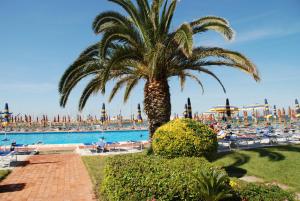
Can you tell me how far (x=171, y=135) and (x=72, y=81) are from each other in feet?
17.5

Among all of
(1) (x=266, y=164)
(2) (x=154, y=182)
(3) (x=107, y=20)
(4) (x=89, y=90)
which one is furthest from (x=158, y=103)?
(2) (x=154, y=182)

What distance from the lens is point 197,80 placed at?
16.7 m

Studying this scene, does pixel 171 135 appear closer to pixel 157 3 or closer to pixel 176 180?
pixel 176 180

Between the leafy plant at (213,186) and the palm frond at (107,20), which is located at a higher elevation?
the palm frond at (107,20)

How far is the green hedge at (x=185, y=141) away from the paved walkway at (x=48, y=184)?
8.74 ft

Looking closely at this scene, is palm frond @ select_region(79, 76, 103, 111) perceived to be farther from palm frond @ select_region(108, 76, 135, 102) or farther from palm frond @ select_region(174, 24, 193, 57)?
palm frond @ select_region(174, 24, 193, 57)

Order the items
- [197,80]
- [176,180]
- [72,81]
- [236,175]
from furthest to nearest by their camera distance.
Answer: [197,80] < [72,81] < [236,175] < [176,180]

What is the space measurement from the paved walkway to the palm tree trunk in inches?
135

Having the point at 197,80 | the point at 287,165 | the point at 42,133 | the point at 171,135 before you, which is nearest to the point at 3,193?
the point at 171,135

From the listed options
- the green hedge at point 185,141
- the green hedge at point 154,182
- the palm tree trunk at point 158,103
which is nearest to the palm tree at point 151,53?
the palm tree trunk at point 158,103

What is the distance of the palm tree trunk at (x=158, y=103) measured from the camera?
37.7 ft

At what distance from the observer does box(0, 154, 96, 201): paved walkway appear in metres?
7.61

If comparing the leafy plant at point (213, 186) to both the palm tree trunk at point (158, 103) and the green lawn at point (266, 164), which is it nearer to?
the green lawn at point (266, 164)

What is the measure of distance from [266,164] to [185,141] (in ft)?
15.2
